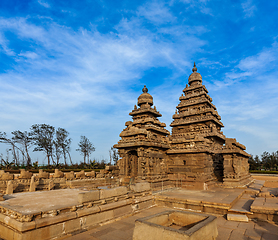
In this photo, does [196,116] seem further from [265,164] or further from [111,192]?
[265,164]

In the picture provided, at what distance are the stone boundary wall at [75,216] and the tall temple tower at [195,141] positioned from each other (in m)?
6.61

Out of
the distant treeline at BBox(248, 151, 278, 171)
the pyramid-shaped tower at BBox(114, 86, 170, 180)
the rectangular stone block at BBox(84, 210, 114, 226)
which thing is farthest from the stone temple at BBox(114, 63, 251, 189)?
the distant treeline at BBox(248, 151, 278, 171)

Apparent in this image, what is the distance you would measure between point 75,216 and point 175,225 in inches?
128

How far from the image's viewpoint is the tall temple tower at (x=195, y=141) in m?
13.9

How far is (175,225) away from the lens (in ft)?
17.8

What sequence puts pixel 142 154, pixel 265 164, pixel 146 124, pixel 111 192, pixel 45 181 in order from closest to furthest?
pixel 111 192 < pixel 142 154 < pixel 45 181 < pixel 146 124 < pixel 265 164

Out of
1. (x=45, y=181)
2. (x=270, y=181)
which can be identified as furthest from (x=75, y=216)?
(x=270, y=181)

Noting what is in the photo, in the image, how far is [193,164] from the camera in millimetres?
14117

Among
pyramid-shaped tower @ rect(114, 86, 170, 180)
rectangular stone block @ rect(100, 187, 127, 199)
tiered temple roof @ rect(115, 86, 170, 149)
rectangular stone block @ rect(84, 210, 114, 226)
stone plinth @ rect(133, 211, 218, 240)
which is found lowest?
rectangular stone block @ rect(84, 210, 114, 226)

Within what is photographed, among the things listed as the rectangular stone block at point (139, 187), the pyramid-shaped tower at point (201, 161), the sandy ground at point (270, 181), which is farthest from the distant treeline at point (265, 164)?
the rectangular stone block at point (139, 187)

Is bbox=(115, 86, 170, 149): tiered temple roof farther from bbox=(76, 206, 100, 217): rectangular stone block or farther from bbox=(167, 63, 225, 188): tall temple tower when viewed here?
bbox=(76, 206, 100, 217): rectangular stone block

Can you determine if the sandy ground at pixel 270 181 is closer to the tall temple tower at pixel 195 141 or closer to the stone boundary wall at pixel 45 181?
the tall temple tower at pixel 195 141

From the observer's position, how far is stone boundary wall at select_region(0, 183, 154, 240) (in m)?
5.09

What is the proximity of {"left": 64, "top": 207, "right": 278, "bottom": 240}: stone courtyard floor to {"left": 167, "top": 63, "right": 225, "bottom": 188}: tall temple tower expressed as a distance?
6.61m
